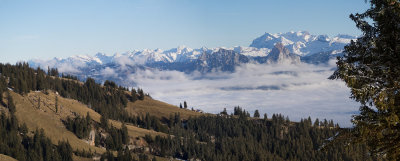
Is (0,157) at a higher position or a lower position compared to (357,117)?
lower

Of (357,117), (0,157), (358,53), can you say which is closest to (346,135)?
(357,117)

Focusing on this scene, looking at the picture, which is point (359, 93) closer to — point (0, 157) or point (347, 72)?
point (347, 72)

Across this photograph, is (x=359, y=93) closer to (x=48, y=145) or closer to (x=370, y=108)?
(x=370, y=108)

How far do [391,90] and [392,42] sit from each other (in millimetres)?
3333

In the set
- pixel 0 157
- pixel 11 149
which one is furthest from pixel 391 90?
pixel 11 149

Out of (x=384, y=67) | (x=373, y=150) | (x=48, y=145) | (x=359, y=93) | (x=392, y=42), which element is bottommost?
(x=48, y=145)

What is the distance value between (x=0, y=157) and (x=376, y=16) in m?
171

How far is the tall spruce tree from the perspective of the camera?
22953 millimetres

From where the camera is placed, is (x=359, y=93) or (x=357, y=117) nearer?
(x=359, y=93)

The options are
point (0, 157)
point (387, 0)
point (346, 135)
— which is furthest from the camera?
point (0, 157)

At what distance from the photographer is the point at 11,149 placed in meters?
181

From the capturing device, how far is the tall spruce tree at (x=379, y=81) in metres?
23.0

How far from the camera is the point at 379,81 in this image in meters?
23.9

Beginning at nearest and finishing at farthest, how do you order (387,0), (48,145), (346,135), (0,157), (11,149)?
(387,0) < (346,135) < (0,157) < (11,149) < (48,145)
